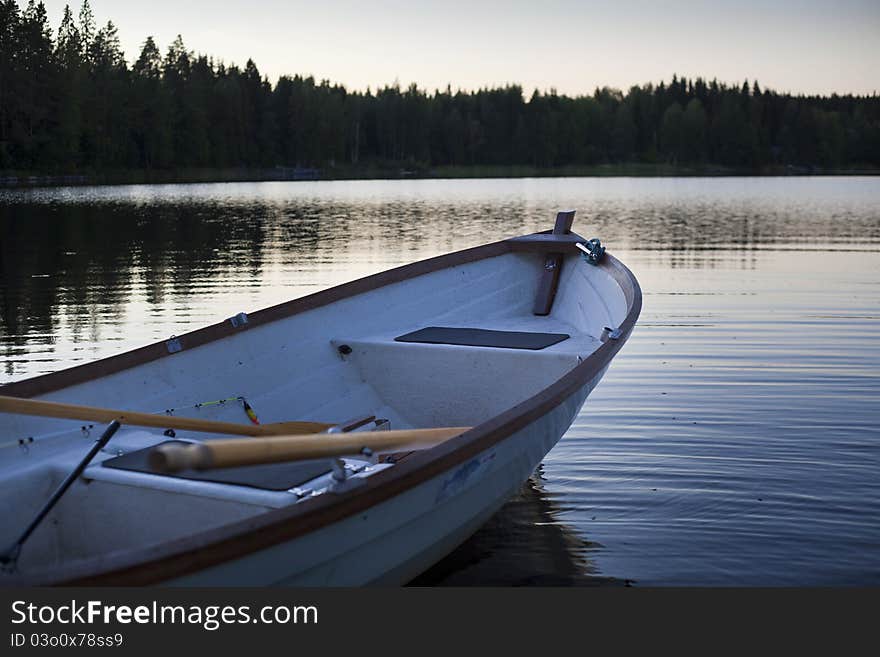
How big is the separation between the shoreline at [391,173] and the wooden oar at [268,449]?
5624 cm

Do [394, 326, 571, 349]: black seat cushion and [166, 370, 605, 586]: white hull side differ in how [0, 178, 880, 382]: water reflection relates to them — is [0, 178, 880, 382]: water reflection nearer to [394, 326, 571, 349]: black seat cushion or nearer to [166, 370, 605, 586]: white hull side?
[394, 326, 571, 349]: black seat cushion

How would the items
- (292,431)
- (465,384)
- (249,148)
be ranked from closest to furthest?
(292,431), (465,384), (249,148)

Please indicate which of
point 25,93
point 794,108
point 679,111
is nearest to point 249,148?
point 25,93

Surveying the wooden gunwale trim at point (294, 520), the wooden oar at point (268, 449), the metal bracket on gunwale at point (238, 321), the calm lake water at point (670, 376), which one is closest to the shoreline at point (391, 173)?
the calm lake water at point (670, 376)

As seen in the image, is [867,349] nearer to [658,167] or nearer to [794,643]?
[794,643]

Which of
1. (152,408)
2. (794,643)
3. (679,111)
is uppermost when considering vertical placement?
(679,111)

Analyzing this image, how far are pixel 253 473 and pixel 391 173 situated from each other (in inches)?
3887

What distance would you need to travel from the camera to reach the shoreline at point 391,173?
208 feet

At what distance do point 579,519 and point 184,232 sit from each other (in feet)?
70.2

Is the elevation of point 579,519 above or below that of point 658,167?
below

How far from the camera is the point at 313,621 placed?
291 centimetres

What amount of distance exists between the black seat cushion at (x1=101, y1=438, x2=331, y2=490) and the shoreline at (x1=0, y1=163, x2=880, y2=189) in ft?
181

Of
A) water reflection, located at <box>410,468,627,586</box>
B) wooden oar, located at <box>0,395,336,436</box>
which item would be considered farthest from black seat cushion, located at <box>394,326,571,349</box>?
wooden oar, located at <box>0,395,336,436</box>

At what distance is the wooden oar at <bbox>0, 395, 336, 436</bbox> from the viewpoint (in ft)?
11.3
